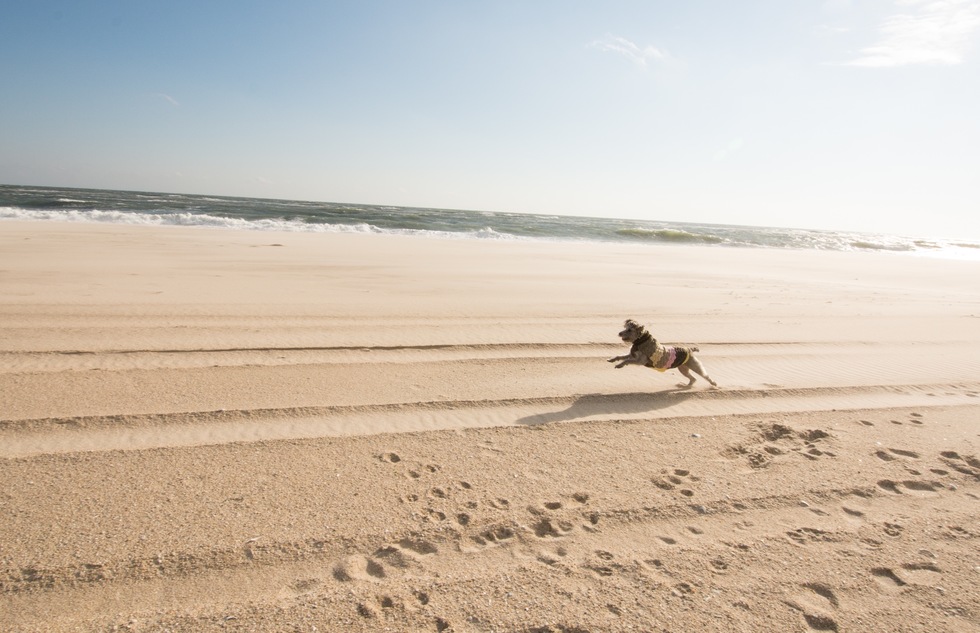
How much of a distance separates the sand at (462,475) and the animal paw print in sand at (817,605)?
11mm

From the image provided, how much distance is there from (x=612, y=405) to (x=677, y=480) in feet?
4.45

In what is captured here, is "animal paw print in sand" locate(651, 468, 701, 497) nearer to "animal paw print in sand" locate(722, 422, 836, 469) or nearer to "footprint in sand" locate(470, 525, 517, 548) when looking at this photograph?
"animal paw print in sand" locate(722, 422, 836, 469)

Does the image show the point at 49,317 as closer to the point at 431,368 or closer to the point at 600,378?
the point at 431,368

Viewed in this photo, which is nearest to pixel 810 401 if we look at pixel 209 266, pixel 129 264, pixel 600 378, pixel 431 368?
pixel 600 378

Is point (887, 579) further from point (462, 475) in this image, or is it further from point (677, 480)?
point (462, 475)

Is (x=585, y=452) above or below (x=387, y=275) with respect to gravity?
below

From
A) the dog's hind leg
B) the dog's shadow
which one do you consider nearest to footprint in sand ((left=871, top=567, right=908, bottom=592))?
the dog's shadow

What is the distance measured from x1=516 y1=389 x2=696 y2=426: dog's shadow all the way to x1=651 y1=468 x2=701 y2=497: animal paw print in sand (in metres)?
1.03

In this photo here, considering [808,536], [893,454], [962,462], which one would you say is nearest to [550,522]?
[808,536]

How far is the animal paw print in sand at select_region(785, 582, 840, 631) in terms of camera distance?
231 centimetres

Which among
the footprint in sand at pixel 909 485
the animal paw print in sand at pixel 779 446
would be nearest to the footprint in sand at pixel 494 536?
the animal paw print in sand at pixel 779 446

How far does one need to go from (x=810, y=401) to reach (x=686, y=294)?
614cm

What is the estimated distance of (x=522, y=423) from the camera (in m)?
4.25

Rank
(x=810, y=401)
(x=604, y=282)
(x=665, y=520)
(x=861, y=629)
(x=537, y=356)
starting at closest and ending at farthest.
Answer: (x=861, y=629) < (x=665, y=520) < (x=810, y=401) < (x=537, y=356) < (x=604, y=282)
